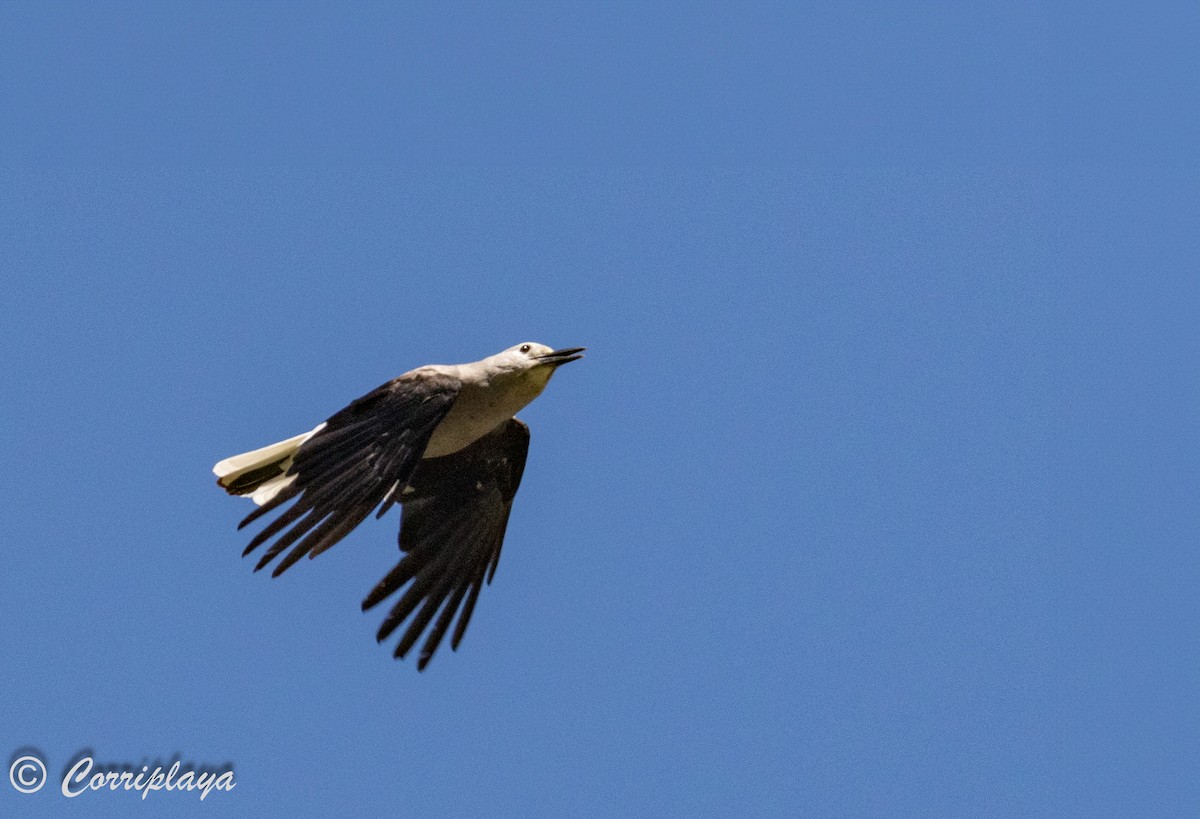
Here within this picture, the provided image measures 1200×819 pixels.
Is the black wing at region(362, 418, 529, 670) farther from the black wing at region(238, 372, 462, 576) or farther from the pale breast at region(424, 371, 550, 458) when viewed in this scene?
the black wing at region(238, 372, 462, 576)

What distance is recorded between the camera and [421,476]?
11609 millimetres

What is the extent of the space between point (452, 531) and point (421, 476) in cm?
47

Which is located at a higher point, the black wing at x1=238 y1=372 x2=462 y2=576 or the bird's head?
the bird's head

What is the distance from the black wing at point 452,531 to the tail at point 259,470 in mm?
934

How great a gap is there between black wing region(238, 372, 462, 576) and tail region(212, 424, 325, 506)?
0.83m

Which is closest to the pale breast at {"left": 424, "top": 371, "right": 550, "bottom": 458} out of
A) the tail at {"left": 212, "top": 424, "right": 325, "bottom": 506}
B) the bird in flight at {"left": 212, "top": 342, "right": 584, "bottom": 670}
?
the bird in flight at {"left": 212, "top": 342, "right": 584, "bottom": 670}

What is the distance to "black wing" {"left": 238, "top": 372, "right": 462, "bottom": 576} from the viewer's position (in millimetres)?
9398

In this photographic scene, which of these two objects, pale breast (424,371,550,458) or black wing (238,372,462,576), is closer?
black wing (238,372,462,576)

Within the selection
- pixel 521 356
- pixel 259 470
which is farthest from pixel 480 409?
pixel 259 470

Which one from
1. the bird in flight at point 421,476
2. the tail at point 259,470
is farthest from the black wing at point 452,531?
the tail at point 259,470

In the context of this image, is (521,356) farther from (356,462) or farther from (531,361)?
(356,462)

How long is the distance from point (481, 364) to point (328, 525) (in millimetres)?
1858

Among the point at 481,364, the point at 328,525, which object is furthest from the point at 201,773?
the point at 481,364

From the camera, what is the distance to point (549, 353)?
36.6 feet
